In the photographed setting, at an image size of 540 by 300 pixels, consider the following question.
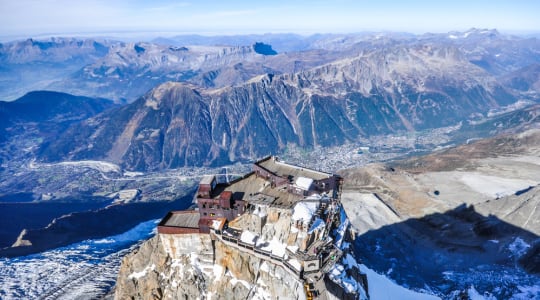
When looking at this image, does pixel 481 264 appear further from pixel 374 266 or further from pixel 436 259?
pixel 374 266

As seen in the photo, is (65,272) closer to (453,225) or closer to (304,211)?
(304,211)

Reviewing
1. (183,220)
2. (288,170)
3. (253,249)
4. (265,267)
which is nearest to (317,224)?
(265,267)

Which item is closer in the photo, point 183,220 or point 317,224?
point 317,224

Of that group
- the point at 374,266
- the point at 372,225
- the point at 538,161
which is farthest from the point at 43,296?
the point at 538,161

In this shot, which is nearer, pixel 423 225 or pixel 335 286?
pixel 335 286

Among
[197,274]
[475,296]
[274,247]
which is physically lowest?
[475,296]

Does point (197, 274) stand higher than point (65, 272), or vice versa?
point (197, 274)
